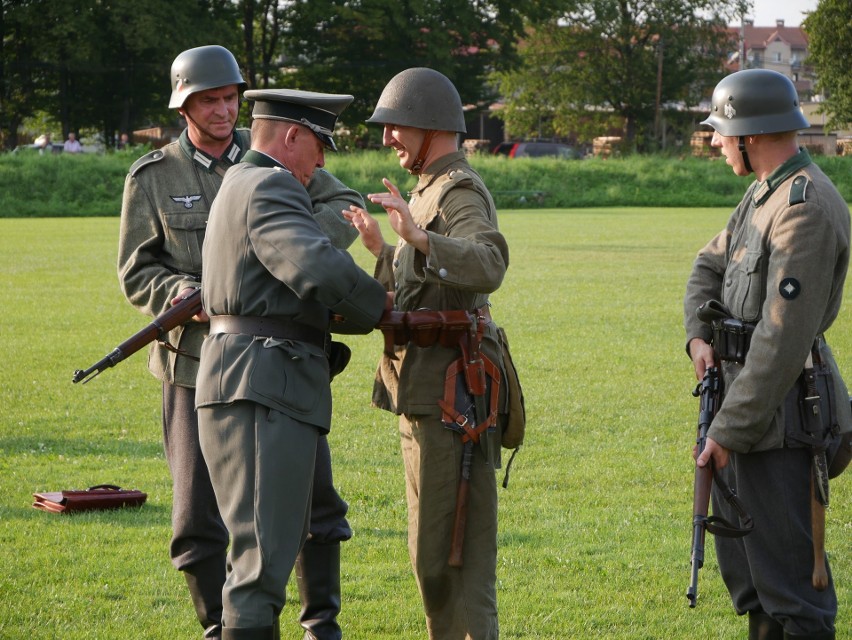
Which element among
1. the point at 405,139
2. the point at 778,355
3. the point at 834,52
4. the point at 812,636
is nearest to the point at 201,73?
the point at 405,139

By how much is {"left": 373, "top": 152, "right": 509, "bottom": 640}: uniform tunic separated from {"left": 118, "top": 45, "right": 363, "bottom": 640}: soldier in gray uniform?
66 centimetres

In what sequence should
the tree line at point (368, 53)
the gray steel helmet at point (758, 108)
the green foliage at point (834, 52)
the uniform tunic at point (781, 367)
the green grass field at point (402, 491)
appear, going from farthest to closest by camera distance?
the green foliage at point (834, 52), the tree line at point (368, 53), the green grass field at point (402, 491), the gray steel helmet at point (758, 108), the uniform tunic at point (781, 367)

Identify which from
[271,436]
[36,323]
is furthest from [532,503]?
[36,323]

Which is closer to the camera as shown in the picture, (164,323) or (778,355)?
(778,355)

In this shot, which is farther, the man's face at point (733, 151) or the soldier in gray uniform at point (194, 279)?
the soldier in gray uniform at point (194, 279)

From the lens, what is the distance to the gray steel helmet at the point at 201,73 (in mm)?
5480

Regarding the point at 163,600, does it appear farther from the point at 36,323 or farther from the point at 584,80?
the point at 584,80

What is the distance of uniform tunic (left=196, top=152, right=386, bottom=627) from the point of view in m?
4.28

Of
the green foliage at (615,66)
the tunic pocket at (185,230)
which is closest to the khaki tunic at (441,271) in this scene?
the tunic pocket at (185,230)

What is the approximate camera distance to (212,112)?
5.57m

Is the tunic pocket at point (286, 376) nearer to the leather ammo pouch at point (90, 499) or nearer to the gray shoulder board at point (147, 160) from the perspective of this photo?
the gray shoulder board at point (147, 160)

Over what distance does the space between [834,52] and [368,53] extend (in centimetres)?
2802

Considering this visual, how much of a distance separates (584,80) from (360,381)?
71.3 meters

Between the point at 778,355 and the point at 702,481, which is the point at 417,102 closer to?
the point at 778,355
